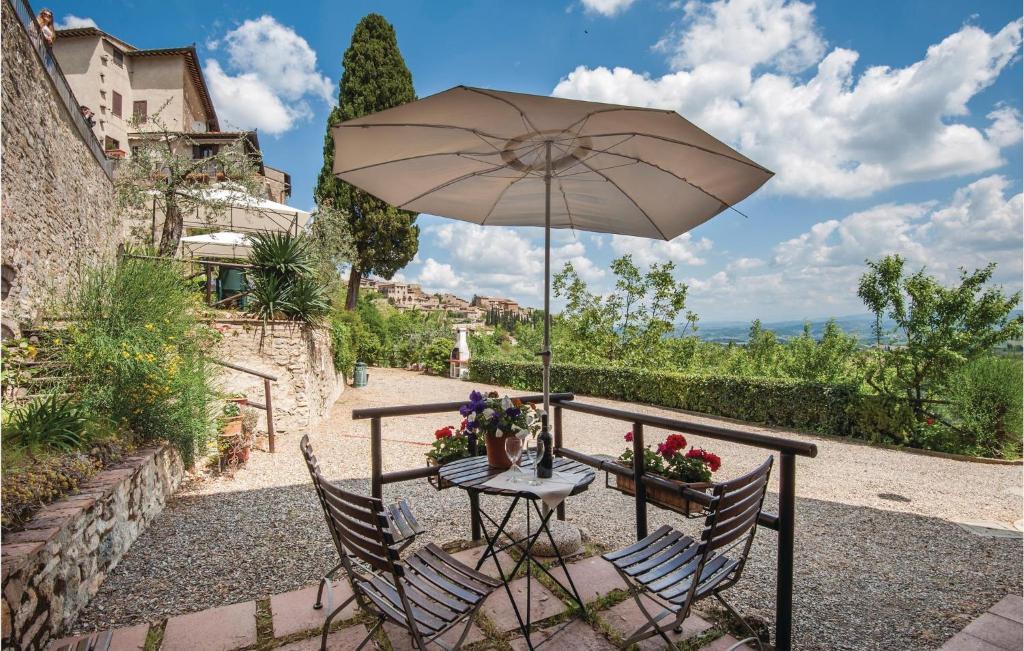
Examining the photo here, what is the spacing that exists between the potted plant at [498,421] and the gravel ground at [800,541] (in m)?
1.30

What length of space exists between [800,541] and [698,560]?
2981mm

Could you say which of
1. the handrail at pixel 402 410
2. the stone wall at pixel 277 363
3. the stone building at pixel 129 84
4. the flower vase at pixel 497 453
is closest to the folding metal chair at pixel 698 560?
the flower vase at pixel 497 453

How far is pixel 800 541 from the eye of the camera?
420 cm

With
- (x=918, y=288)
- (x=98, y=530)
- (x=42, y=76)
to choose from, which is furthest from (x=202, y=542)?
(x=918, y=288)

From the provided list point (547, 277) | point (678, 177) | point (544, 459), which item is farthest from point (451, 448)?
point (678, 177)

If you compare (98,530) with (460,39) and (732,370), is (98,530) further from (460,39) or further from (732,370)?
(732,370)

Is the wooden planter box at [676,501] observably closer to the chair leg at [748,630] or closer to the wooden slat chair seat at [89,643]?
the chair leg at [748,630]

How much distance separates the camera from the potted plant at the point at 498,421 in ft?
8.22

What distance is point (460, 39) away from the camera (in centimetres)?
754

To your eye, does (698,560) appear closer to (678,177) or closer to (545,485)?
(545,485)

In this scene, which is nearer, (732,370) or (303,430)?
(303,430)

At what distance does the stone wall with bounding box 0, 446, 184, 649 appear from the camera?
206 centimetres

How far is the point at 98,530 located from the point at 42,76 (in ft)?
21.4

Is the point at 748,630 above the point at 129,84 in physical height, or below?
below
